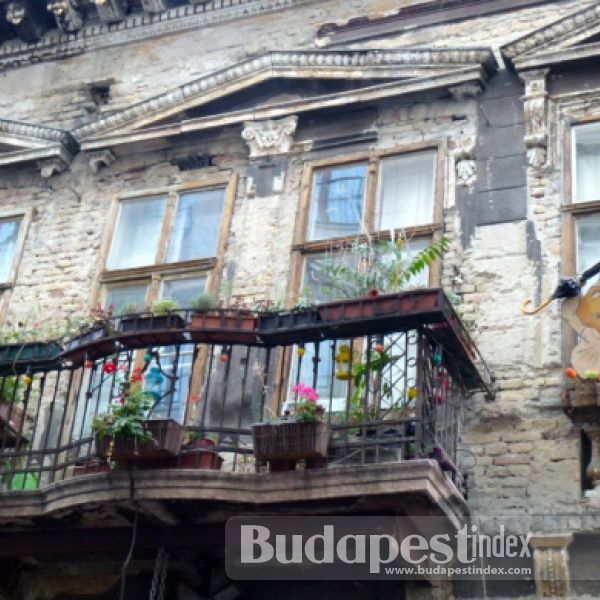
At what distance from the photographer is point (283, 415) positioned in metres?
7.83

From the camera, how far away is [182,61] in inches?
463

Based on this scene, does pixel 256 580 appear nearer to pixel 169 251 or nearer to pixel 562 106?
pixel 169 251

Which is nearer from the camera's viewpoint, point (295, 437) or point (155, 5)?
point (295, 437)

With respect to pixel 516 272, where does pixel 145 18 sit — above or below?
above

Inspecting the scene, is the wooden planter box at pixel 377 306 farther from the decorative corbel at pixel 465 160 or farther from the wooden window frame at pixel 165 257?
the decorative corbel at pixel 465 160

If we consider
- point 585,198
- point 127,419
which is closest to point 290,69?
point 585,198

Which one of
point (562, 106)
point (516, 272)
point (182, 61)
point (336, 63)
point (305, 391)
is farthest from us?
point (182, 61)

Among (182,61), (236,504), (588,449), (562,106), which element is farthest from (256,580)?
(182,61)

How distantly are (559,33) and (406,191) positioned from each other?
184 cm

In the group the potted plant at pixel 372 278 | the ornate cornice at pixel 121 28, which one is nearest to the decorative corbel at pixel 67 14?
the ornate cornice at pixel 121 28

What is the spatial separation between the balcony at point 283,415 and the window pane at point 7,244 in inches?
84.7

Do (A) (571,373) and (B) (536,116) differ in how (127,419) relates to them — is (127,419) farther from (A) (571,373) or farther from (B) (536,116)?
(B) (536,116)

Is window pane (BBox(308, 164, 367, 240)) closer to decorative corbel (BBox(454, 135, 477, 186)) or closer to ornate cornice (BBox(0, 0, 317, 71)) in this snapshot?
decorative corbel (BBox(454, 135, 477, 186))

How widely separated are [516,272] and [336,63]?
2700 mm
